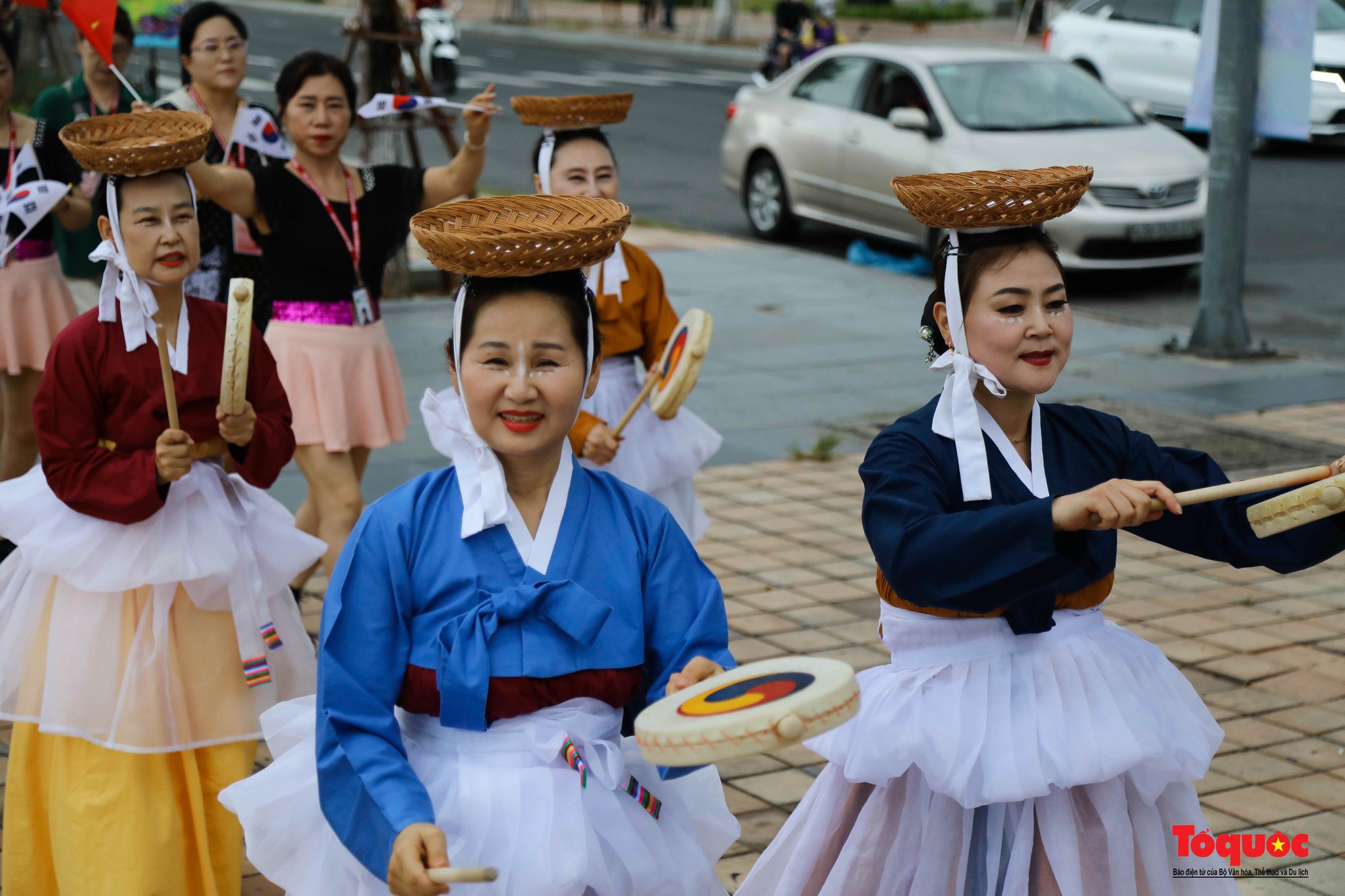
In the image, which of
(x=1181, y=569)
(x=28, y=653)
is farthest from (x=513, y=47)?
(x=28, y=653)

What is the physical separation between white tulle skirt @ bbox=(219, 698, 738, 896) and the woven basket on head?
744mm

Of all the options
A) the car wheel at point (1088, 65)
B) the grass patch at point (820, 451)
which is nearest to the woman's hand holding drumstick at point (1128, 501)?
the grass patch at point (820, 451)

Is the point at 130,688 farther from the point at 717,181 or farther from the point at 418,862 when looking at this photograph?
the point at 717,181

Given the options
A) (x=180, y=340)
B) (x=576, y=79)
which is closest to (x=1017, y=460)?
(x=180, y=340)

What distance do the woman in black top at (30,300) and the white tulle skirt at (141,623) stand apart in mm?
2712

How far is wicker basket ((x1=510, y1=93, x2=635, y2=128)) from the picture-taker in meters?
4.93

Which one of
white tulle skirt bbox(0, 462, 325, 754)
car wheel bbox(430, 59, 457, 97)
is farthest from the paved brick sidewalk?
car wheel bbox(430, 59, 457, 97)

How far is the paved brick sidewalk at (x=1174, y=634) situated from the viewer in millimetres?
4285

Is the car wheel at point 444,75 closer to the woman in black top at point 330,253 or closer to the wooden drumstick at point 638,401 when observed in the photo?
the woman in black top at point 330,253

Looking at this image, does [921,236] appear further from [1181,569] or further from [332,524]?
[332,524]

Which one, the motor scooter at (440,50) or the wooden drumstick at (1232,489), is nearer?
the wooden drumstick at (1232,489)

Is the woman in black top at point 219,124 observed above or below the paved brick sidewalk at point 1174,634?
above

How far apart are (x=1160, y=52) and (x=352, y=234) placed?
14.1 meters

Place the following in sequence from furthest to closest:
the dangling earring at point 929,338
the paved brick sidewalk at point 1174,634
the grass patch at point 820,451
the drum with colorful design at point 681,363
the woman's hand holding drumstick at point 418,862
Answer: the grass patch at point 820,451, the drum with colorful design at point 681,363, the paved brick sidewalk at point 1174,634, the dangling earring at point 929,338, the woman's hand holding drumstick at point 418,862
